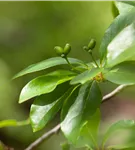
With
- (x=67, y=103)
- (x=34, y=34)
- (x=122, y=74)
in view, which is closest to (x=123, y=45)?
(x=122, y=74)

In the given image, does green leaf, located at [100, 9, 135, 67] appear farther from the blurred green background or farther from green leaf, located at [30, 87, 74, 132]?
the blurred green background

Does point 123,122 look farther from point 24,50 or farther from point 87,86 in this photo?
point 24,50

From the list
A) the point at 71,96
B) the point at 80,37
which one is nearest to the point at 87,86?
the point at 71,96

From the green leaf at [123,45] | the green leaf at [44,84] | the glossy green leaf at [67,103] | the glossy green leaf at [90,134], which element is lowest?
the glossy green leaf at [90,134]

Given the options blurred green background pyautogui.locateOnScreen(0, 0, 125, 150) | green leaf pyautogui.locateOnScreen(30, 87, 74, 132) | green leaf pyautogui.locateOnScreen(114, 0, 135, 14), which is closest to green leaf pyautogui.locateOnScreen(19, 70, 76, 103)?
green leaf pyautogui.locateOnScreen(30, 87, 74, 132)

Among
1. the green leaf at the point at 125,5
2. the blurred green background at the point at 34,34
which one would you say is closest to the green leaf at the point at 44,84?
the green leaf at the point at 125,5

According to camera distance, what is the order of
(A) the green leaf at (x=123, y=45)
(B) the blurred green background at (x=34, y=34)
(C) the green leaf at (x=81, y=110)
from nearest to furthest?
(A) the green leaf at (x=123, y=45)
(C) the green leaf at (x=81, y=110)
(B) the blurred green background at (x=34, y=34)

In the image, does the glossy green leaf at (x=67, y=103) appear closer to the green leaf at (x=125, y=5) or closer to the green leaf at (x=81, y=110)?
the green leaf at (x=81, y=110)

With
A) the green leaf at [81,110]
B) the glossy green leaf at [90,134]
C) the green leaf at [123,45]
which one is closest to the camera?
the green leaf at [123,45]
